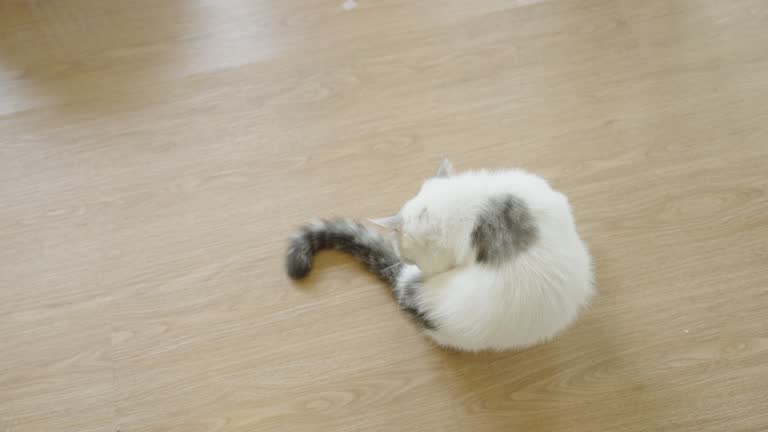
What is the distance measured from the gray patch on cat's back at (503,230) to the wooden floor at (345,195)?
418 mm

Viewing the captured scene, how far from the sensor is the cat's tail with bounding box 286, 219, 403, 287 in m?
1.30

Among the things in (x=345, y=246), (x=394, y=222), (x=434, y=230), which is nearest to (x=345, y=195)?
(x=345, y=246)

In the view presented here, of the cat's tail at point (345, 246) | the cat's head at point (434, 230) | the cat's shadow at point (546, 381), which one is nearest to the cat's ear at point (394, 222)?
the cat's head at point (434, 230)

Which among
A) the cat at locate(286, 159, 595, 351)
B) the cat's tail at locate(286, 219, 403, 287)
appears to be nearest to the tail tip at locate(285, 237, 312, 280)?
the cat's tail at locate(286, 219, 403, 287)

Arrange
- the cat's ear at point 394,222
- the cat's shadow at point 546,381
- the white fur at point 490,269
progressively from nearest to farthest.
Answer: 1. the white fur at point 490,269
2. the cat's ear at point 394,222
3. the cat's shadow at point 546,381

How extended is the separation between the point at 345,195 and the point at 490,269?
1.97ft

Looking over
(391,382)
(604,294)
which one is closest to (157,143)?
(391,382)

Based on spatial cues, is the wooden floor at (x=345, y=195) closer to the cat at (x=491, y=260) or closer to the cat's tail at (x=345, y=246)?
the cat's tail at (x=345, y=246)

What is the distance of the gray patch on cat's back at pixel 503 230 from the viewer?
0.99 m

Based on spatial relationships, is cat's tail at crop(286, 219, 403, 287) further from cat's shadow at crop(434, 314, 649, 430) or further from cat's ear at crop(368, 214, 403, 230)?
cat's shadow at crop(434, 314, 649, 430)

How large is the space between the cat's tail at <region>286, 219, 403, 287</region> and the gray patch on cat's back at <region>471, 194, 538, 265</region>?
0.31 metres

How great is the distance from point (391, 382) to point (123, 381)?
0.72m

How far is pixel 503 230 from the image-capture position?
1.00 meters

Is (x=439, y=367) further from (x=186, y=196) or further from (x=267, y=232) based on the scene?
(x=186, y=196)
